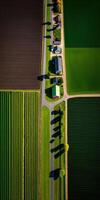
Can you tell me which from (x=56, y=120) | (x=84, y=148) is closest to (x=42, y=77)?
(x=56, y=120)

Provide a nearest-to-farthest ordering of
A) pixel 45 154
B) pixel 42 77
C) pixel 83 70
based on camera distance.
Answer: pixel 45 154 → pixel 42 77 → pixel 83 70

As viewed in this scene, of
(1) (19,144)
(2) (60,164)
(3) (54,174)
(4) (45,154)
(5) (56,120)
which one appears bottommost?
(3) (54,174)

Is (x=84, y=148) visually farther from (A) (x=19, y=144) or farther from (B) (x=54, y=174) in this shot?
(A) (x=19, y=144)

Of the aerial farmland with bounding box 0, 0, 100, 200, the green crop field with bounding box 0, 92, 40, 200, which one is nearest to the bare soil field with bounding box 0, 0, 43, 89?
the aerial farmland with bounding box 0, 0, 100, 200

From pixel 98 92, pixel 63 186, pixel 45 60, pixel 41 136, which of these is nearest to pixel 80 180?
pixel 63 186

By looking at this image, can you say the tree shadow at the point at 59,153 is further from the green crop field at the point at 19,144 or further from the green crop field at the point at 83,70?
the green crop field at the point at 83,70

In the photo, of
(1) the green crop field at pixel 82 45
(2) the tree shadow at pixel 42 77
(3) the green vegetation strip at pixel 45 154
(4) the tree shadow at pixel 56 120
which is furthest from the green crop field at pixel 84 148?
(2) the tree shadow at pixel 42 77
